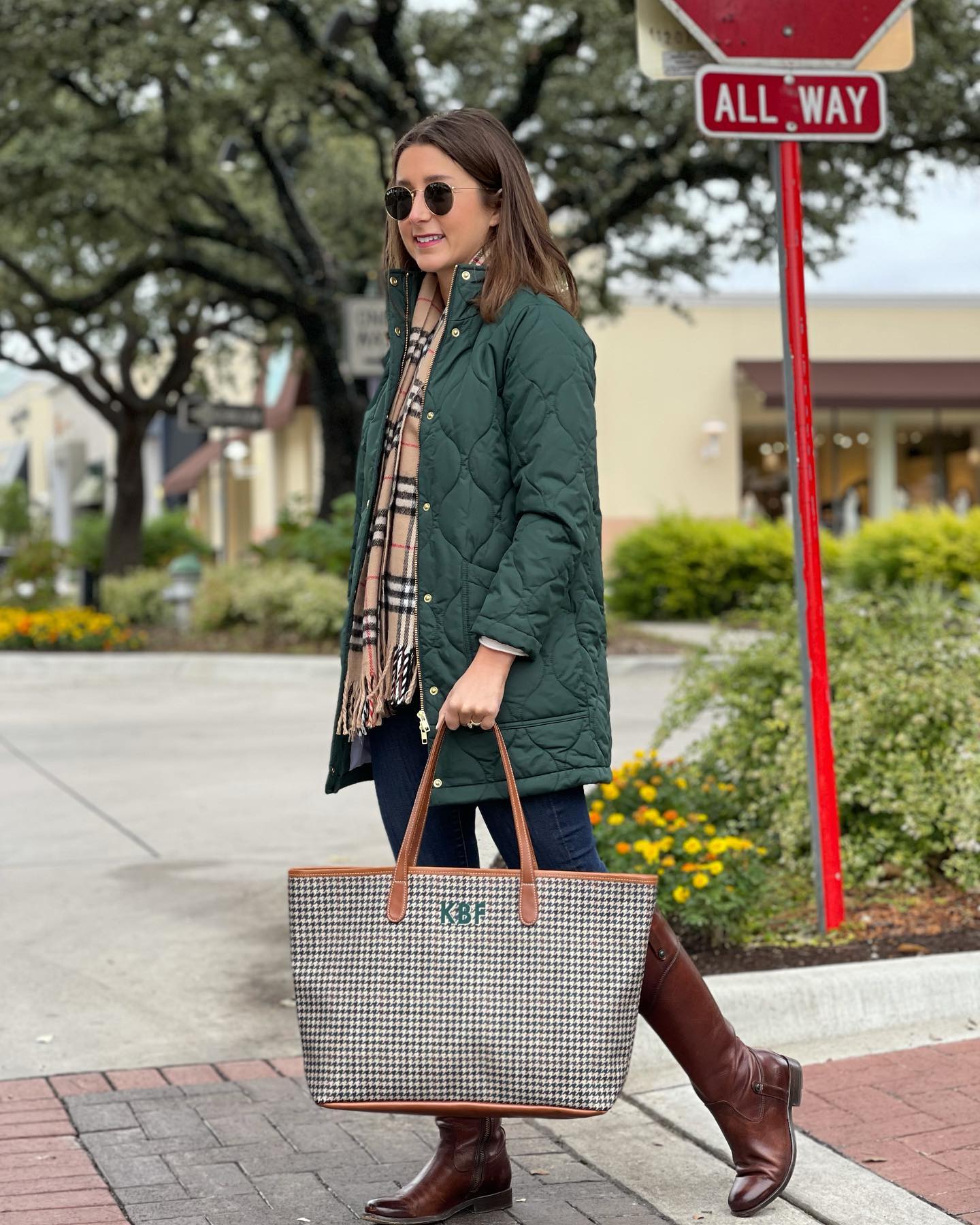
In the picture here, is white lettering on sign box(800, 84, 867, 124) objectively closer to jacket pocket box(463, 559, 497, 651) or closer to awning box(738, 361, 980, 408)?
jacket pocket box(463, 559, 497, 651)

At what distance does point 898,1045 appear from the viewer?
13.0 ft

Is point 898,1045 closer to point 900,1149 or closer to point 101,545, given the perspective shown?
point 900,1149

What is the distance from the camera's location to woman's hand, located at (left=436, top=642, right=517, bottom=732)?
2.76 m

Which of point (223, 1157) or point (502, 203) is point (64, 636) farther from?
point (502, 203)

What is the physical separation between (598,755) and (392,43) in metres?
13.1

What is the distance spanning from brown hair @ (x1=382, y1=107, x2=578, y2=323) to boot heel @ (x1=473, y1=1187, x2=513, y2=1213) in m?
1.68

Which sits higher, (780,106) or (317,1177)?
(780,106)

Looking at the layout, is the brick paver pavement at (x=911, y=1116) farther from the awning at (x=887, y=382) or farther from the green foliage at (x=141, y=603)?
the awning at (x=887, y=382)

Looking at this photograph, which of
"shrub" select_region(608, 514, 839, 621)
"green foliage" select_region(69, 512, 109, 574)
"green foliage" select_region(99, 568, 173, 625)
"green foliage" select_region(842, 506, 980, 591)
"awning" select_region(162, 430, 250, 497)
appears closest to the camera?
"green foliage" select_region(842, 506, 980, 591)

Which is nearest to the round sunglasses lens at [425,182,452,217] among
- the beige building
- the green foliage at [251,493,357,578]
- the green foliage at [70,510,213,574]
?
the green foliage at [251,493,357,578]

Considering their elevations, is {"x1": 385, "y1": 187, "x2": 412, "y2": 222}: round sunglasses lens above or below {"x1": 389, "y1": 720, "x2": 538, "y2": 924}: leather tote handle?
above

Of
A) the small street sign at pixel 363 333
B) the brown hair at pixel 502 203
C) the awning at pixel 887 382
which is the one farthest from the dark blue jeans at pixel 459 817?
the awning at pixel 887 382

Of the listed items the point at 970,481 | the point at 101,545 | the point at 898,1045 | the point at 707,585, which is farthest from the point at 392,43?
the point at 101,545

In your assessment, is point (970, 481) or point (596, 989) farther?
point (970, 481)
